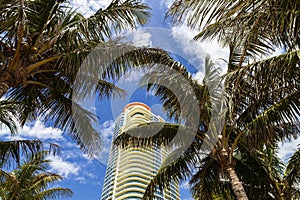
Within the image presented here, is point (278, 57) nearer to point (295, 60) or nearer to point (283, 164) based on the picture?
point (295, 60)

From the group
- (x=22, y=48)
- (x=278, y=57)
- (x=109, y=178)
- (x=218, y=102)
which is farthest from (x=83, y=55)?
(x=109, y=178)

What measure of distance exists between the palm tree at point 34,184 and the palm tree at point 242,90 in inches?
153

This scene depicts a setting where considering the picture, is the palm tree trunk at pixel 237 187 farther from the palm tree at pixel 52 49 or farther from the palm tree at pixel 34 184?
the palm tree at pixel 34 184

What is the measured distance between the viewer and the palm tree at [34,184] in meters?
9.35

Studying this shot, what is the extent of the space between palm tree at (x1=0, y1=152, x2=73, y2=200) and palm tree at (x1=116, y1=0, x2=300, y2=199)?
12.7 ft

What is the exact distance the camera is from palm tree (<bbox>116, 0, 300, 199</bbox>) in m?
3.40

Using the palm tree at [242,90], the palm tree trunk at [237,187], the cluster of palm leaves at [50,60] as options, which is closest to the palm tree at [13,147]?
the cluster of palm leaves at [50,60]

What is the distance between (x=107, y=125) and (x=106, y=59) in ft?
8.13

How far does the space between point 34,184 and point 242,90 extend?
8.25m

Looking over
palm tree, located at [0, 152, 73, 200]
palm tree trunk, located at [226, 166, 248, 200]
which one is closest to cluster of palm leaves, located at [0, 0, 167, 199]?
palm tree, located at [0, 152, 73, 200]

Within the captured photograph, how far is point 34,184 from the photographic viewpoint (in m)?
10.3

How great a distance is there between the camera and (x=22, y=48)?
4.69 metres

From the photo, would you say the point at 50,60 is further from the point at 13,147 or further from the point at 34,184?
the point at 34,184

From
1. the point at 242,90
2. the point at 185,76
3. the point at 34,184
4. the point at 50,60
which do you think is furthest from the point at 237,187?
the point at 34,184
